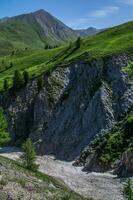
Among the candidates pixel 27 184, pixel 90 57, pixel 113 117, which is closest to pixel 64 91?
pixel 90 57

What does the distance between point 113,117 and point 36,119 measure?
26376 millimetres

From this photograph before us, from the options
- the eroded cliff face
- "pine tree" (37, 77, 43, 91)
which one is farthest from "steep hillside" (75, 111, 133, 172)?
"pine tree" (37, 77, 43, 91)

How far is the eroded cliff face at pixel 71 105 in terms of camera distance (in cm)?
11091

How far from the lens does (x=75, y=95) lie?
404 ft

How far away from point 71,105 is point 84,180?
3780cm

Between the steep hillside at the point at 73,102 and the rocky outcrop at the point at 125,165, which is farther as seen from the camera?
the steep hillside at the point at 73,102

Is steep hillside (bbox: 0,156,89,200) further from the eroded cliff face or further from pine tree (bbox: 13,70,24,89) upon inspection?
pine tree (bbox: 13,70,24,89)

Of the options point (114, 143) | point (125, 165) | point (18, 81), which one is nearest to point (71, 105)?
point (18, 81)

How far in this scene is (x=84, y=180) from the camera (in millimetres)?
86312

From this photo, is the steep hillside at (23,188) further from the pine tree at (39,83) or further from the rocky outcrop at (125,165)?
the pine tree at (39,83)

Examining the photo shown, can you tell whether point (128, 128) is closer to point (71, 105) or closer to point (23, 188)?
point (71, 105)

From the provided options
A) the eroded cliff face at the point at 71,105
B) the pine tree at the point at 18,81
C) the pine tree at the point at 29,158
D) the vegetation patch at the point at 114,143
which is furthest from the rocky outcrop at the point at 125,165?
the pine tree at the point at 18,81

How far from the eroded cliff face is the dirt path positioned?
19.9 feet

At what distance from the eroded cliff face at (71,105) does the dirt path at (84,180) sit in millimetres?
6064
